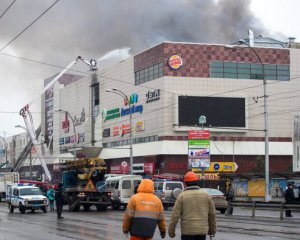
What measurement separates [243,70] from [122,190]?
128 ft

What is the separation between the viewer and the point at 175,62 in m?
70.6

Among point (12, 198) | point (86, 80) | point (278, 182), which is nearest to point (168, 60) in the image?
point (86, 80)

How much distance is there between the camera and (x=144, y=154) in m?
72.5

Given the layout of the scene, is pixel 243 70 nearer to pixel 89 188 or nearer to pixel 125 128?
pixel 125 128

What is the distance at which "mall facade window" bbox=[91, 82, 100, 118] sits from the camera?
284ft

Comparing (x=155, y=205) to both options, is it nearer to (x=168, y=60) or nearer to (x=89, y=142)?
(x=168, y=60)

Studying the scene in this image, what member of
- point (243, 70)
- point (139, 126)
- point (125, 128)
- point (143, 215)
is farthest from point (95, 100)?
point (143, 215)

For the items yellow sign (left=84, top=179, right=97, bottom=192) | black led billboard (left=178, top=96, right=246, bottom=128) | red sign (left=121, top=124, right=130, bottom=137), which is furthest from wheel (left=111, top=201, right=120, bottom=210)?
red sign (left=121, top=124, right=130, bottom=137)

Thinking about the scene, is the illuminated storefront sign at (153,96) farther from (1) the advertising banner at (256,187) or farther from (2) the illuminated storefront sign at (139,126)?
(1) the advertising banner at (256,187)

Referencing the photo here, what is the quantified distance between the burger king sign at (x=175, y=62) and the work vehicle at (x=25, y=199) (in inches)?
1482

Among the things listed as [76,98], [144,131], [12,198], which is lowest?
[12,198]

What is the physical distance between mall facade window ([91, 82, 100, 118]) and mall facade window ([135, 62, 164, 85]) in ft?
39.1

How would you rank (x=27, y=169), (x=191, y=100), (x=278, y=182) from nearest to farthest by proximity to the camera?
1. (x=278, y=182)
2. (x=191, y=100)
3. (x=27, y=169)

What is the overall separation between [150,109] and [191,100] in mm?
5617
